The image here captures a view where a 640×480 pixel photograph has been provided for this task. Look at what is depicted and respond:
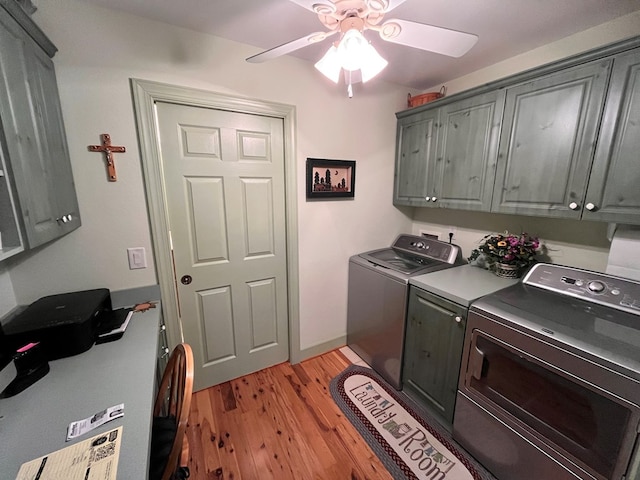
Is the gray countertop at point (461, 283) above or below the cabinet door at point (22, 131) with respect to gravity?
below

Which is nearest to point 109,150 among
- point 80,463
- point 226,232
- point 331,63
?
point 226,232

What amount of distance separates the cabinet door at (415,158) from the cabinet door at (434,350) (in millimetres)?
883

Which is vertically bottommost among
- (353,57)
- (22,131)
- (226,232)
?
(226,232)

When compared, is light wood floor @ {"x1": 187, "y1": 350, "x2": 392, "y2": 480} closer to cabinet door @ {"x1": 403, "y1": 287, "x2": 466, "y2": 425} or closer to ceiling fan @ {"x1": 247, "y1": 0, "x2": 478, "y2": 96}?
cabinet door @ {"x1": 403, "y1": 287, "x2": 466, "y2": 425}

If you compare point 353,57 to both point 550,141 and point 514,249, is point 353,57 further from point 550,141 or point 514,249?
point 514,249

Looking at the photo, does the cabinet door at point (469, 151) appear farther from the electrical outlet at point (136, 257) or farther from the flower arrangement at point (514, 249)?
the electrical outlet at point (136, 257)

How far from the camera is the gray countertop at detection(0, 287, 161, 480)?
0.71 metres

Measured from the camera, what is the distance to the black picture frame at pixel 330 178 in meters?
2.02

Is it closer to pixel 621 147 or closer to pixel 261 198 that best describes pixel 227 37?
pixel 261 198

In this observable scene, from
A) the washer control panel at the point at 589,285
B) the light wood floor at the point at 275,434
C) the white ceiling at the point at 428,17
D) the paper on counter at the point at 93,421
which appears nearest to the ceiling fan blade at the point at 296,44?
the white ceiling at the point at 428,17

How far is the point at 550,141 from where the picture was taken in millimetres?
1412

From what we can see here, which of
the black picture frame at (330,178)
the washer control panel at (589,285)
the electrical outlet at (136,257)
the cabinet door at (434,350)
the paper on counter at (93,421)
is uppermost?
the black picture frame at (330,178)

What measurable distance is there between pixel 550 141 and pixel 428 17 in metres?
0.94

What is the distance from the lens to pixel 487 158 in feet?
5.54
